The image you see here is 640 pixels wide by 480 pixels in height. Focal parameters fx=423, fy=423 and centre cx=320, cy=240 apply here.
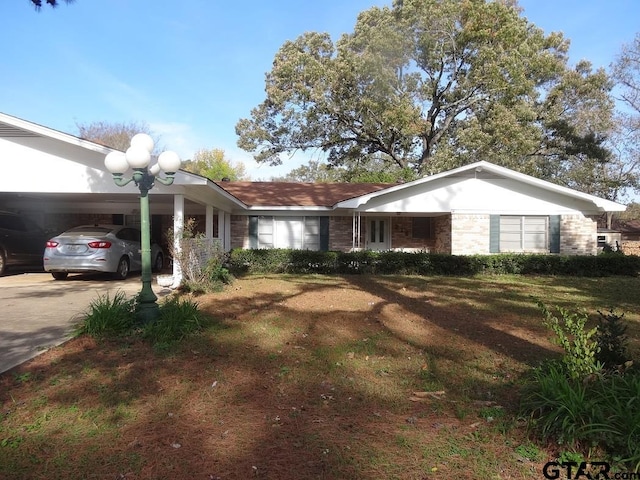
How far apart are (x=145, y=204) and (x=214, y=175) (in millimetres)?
33310

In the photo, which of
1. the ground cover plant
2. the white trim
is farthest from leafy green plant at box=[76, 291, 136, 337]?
the white trim

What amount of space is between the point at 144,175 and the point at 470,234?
12.6 m

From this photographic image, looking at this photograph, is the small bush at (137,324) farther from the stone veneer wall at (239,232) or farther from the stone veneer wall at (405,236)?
the stone veneer wall at (405,236)

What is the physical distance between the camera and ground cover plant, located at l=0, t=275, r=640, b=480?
2859 millimetres

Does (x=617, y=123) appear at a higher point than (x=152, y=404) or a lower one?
higher

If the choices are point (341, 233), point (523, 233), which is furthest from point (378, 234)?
point (523, 233)

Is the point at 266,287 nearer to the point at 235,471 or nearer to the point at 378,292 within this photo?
the point at 378,292

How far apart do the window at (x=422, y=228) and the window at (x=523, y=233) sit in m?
3.01

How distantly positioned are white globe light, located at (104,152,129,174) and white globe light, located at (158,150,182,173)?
0.49 meters

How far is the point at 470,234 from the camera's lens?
1570 centimetres

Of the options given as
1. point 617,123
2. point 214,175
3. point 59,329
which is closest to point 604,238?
point 617,123

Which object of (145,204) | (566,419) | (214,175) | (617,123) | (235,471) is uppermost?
(617,123)

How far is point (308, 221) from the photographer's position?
16797 millimetres

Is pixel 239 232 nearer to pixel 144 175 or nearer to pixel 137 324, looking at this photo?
pixel 144 175
